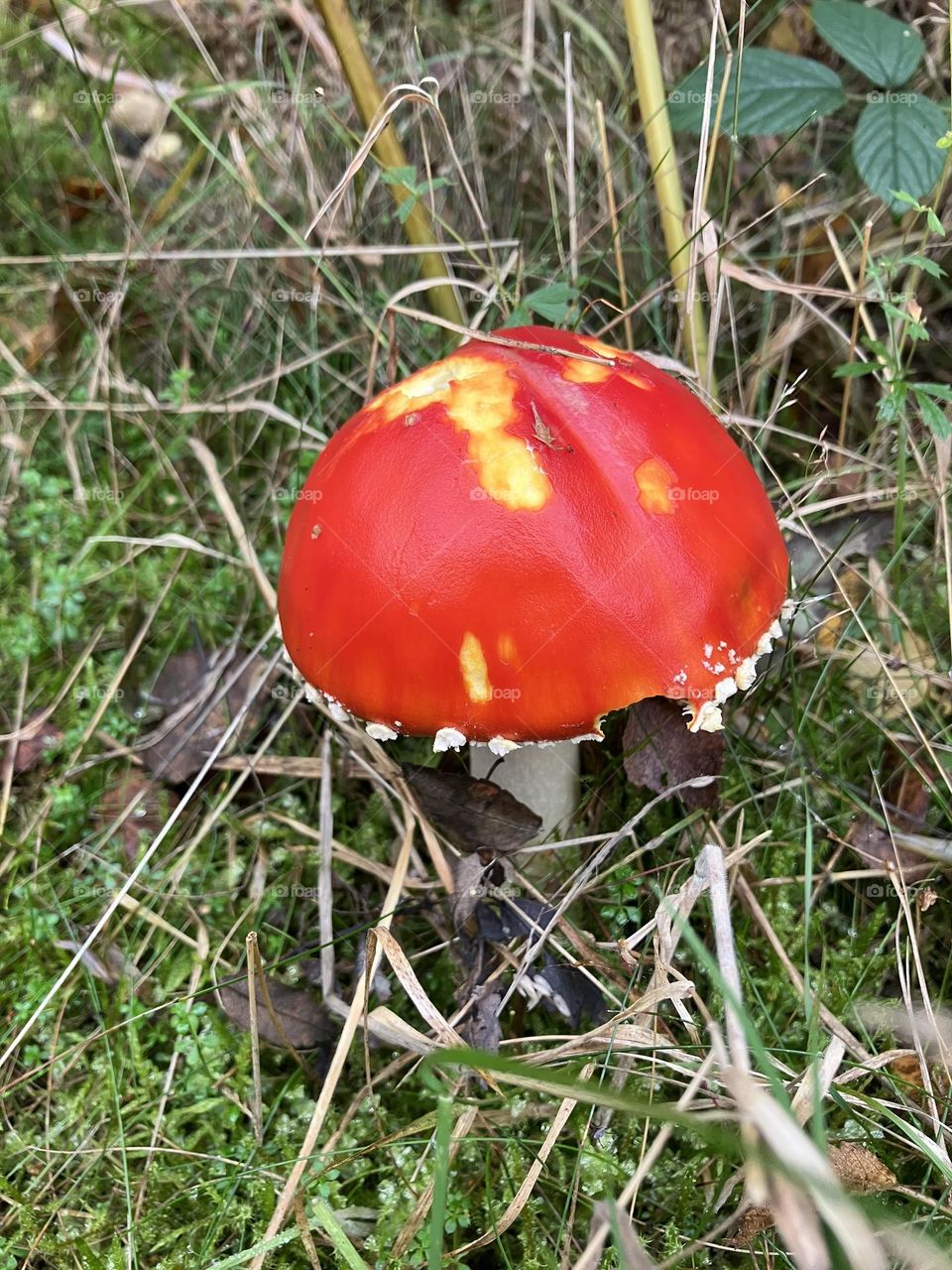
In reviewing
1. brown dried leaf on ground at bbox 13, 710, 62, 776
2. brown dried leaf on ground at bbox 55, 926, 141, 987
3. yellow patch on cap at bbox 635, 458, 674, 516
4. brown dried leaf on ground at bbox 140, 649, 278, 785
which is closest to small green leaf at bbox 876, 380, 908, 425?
yellow patch on cap at bbox 635, 458, 674, 516

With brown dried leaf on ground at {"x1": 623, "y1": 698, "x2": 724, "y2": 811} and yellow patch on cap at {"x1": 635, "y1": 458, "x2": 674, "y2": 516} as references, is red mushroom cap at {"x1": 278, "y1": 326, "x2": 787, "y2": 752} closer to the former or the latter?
yellow patch on cap at {"x1": 635, "y1": 458, "x2": 674, "y2": 516}

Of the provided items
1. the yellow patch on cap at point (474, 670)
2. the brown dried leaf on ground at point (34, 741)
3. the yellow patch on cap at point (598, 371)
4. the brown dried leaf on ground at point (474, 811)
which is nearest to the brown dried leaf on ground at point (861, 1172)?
the brown dried leaf on ground at point (474, 811)

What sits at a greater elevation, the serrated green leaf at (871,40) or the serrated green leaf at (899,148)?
the serrated green leaf at (871,40)

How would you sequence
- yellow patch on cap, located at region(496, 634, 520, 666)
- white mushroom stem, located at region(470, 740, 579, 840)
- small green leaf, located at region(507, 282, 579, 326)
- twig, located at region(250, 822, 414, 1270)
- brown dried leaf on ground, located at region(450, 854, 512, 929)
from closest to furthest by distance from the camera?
yellow patch on cap, located at region(496, 634, 520, 666)
twig, located at region(250, 822, 414, 1270)
brown dried leaf on ground, located at region(450, 854, 512, 929)
white mushroom stem, located at region(470, 740, 579, 840)
small green leaf, located at region(507, 282, 579, 326)

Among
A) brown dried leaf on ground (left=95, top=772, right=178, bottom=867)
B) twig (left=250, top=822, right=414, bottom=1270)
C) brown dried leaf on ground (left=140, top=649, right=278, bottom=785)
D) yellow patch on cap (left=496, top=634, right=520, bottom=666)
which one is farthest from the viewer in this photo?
brown dried leaf on ground (left=140, top=649, right=278, bottom=785)

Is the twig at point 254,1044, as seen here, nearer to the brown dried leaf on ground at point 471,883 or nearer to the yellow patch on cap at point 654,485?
the brown dried leaf on ground at point 471,883

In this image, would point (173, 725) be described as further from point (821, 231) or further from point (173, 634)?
point (821, 231)

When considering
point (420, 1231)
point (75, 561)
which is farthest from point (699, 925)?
point (75, 561)

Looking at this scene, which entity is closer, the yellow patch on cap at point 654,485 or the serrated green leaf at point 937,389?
the yellow patch on cap at point 654,485
